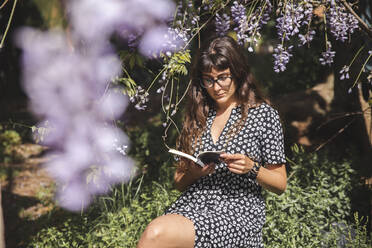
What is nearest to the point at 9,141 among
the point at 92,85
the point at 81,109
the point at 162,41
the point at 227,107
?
the point at 81,109

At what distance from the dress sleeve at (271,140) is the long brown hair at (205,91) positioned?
10 centimetres

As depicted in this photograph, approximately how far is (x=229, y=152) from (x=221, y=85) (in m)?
0.32

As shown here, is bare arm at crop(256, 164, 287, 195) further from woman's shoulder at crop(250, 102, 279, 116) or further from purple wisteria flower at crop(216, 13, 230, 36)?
purple wisteria flower at crop(216, 13, 230, 36)

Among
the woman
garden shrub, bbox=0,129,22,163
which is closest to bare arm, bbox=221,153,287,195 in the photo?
the woman

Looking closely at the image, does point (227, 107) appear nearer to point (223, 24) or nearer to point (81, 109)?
point (223, 24)

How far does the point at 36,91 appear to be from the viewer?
11.3 ft

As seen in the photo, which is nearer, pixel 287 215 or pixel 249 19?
pixel 249 19

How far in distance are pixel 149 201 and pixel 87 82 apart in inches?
38.0

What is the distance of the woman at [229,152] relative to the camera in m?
1.82

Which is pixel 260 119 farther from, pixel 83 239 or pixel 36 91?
pixel 36 91

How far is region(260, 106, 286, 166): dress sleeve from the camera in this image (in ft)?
6.44

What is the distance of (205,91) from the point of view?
2244 millimetres

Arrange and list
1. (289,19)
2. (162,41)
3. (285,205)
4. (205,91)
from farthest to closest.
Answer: (285,205) < (162,41) < (205,91) < (289,19)

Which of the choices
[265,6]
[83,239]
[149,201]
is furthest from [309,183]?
[83,239]
